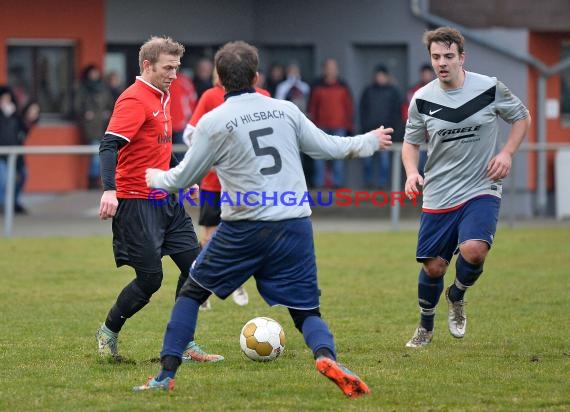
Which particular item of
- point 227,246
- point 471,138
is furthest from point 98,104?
point 227,246

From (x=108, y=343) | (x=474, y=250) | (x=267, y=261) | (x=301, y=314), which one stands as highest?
(x=267, y=261)

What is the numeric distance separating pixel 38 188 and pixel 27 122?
1.88 metres

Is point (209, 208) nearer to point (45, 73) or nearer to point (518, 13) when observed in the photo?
point (45, 73)

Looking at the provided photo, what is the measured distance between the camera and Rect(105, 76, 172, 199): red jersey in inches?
325

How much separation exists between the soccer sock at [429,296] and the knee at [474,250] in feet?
1.20

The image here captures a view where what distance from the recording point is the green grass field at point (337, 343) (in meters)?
7.20

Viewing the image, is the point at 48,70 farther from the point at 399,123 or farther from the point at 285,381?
the point at 285,381

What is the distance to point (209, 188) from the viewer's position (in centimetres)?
1140

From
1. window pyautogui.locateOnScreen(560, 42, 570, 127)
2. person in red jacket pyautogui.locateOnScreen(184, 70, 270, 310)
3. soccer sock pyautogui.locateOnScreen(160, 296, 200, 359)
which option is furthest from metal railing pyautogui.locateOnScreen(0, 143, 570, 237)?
soccer sock pyautogui.locateOnScreen(160, 296, 200, 359)

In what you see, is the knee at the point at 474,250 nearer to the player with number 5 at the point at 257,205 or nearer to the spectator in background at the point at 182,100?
the player with number 5 at the point at 257,205

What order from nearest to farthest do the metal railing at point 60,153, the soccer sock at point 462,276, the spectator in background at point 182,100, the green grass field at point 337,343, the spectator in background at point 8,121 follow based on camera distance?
the green grass field at point 337,343 → the soccer sock at point 462,276 → the metal railing at point 60,153 → the spectator in background at point 8,121 → the spectator in background at point 182,100

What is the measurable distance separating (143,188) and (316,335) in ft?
6.23

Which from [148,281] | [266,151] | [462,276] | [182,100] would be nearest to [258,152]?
[266,151]

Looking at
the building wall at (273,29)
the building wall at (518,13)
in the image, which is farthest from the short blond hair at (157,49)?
the building wall at (518,13)
